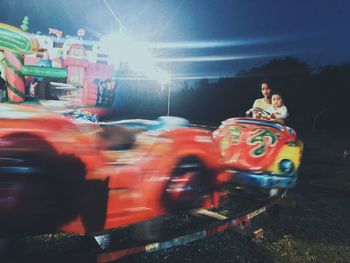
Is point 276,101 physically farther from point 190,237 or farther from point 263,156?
point 190,237

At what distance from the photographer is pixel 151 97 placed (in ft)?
85.0

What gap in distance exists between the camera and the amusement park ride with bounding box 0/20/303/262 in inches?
76.0

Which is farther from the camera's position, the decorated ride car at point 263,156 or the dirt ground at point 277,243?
the decorated ride car at point 263,156

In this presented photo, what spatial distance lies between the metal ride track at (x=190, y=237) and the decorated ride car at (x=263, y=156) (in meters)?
0.27

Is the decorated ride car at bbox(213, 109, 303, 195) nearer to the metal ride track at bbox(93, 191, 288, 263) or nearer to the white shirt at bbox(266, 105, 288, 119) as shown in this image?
the metal ride track at bbox(93, 191, 288, 263)

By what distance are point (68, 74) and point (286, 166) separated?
13.0m

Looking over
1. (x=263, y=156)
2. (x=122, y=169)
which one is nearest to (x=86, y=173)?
(x=122, y=169)

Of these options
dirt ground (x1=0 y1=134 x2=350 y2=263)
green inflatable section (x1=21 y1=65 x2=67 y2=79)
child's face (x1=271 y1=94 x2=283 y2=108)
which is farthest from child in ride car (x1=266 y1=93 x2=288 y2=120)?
green inflatable section (x1=21 y1=65 x2=67 y2=79)

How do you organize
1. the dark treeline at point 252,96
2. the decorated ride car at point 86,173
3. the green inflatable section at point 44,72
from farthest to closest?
the dark treeline at point 252,96
the green inflatable section at point 44,72
the decorated ride car at point 86,173

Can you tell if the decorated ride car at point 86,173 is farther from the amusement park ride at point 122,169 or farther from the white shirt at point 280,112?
the white shirt at point 280,112

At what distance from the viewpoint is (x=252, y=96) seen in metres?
37.1

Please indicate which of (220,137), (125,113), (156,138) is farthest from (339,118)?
(156,138)

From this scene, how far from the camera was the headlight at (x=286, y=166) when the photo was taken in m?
3.79

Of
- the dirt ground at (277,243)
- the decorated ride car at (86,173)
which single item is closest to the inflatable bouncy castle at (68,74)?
the dirt ground at (277,243)
